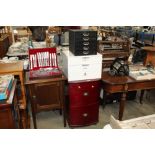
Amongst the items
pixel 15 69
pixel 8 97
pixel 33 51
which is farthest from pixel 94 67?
pixel 8 97

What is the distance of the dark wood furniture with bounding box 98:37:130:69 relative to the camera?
2689 millimetres

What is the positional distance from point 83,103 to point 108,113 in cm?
73

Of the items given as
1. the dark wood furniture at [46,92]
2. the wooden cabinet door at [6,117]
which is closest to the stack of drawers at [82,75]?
the dark wood furniture at [46,92]

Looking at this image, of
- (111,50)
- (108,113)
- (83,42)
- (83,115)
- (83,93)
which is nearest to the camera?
(83,42)

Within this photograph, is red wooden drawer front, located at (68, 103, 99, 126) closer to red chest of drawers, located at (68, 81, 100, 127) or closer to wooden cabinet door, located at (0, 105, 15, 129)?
red chest of drawers, located at (68, 81, 100, 127)

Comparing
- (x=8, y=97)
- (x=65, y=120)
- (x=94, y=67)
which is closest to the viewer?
(x=8, y=97)

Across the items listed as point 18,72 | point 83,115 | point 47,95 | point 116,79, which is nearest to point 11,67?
point 18,72

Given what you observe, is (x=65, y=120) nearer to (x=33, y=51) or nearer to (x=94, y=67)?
(x=94, y=67)

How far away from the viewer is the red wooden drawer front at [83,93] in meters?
2.24

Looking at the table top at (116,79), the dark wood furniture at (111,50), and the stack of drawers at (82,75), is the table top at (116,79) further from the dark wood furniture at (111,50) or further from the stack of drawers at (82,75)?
the dark wood furniture at (111,50)

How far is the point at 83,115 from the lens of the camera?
241 centimetres

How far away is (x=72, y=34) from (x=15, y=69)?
0.80 metres

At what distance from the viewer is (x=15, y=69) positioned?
215cm

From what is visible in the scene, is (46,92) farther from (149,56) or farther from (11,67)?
(149,56)
